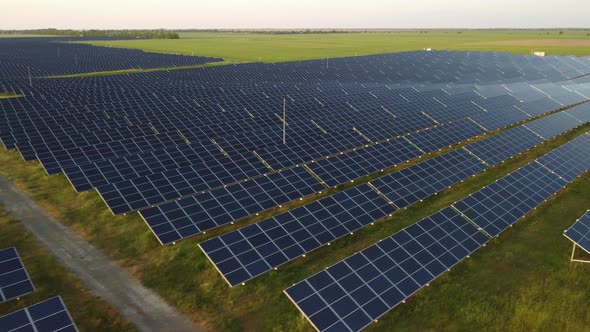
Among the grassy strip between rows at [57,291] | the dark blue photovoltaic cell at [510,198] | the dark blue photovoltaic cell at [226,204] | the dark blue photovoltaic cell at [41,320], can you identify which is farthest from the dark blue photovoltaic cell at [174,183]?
the dark blue photovoltaic cell at [510,198]

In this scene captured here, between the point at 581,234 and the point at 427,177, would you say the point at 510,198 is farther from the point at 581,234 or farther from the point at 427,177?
the point at 427,177

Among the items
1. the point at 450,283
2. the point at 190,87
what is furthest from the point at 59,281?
the point at 190,87

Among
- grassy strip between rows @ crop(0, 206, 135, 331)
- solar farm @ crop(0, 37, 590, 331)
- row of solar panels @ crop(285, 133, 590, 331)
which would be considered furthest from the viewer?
solar farm @ crop(0, 37, 590, 331)

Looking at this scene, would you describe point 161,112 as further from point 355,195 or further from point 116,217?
point 355,195

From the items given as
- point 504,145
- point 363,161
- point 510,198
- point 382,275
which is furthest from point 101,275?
point 504,145

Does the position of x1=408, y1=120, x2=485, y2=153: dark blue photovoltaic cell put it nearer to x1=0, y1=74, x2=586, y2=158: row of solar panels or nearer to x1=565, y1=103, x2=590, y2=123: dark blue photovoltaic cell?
x1=0, y1=74, x2=586, y2=158: row of solar panels

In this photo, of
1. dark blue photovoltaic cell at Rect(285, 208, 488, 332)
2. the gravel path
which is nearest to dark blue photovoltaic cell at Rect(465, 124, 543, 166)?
dark blue photovoltaic cell at Rect(285, 208, 488, 332)

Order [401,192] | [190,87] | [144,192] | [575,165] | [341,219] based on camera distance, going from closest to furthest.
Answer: [341,219]
[144,192]
[401,192]
[575,165]
[190,87]
